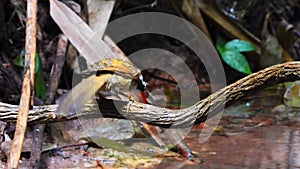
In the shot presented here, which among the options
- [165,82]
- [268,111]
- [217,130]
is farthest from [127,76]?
[165,82]

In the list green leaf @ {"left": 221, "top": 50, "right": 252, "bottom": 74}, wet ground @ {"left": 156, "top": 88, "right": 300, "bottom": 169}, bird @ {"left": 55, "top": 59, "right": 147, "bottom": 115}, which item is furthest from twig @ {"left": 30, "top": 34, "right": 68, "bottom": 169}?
green leaf @ {"left": 221, "top": 50, "right": 252, "bottom": 74}

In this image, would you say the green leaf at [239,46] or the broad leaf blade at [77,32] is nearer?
the broad leaf blade at [77,32]

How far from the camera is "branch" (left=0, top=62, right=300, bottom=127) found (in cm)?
119

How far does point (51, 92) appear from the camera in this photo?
75.5 inches

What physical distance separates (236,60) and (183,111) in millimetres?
1690

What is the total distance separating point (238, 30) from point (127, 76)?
1852mm

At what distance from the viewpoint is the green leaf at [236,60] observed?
2775 millimetres

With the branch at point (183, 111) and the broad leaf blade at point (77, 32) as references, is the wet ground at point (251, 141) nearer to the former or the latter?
the branch at point (183, 111)

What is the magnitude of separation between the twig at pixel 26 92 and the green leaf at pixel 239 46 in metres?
1.72

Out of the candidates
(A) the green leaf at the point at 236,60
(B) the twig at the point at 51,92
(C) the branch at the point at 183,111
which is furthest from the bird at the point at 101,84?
(A) the green leaf at the point at 236,60

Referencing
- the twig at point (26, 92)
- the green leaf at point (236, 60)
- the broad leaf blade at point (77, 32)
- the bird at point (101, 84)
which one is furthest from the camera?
the green leaf at point (236, 60)

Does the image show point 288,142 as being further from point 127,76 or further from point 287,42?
point 287,42

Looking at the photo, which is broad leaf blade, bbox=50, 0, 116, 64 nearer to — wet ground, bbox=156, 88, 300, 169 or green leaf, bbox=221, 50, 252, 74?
wet ground, bbox=156, 88, 300, 169

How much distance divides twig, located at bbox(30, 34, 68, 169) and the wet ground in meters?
0.42
